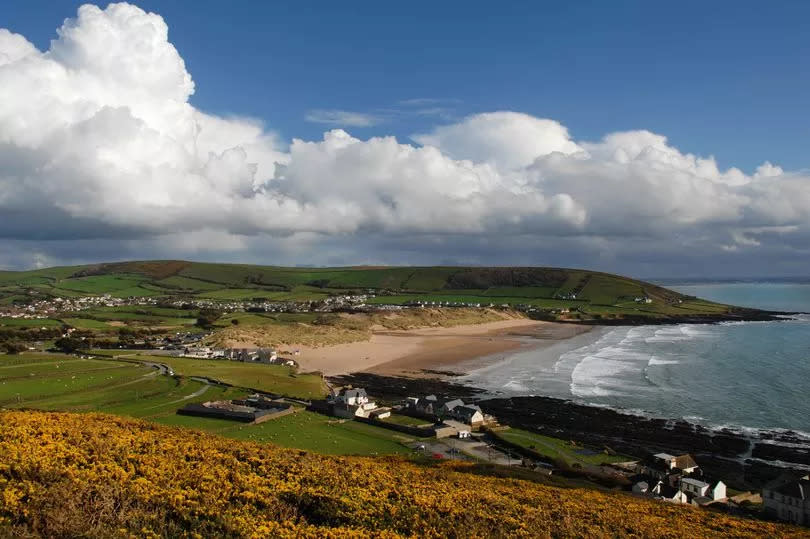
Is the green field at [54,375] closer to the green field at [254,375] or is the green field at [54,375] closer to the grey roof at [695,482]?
the green field at [254,375]

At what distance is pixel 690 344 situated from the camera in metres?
119

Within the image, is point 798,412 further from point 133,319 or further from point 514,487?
point 133,319

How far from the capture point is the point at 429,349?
12750 cm

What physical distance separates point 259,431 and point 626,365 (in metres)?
69.4

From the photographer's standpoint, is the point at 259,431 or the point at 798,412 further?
the point at 798,412

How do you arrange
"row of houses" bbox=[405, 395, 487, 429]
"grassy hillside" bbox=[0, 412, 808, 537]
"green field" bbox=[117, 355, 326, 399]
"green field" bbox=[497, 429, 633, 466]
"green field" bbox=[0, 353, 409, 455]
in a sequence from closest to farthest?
"grassy hillside" bbox=[0, 412, 808, 537] → "green field" bbox=[497, 429, 633, 466] → "green field" bbox=[0, 353, 409, 455] → "row of houses" bbox=[405, 395, 487, 429] → "green field" bbox=[117, 355, 326, 399]

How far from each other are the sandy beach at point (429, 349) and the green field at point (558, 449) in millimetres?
40081

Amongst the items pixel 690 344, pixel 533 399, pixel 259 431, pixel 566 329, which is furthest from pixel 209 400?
pixel 566 329

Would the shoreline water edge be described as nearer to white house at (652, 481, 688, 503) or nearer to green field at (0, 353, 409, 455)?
white house at (652, 481, 688, 503)

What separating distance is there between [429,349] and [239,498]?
112867 mm

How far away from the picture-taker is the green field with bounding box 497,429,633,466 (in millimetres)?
47562

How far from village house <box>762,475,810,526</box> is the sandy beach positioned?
61.4 metres

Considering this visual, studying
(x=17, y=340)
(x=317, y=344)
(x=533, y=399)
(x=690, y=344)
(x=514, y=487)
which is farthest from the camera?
(x=317, y=344)

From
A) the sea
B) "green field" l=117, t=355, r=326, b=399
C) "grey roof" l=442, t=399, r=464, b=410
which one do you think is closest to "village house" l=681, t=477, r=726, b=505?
the sea
